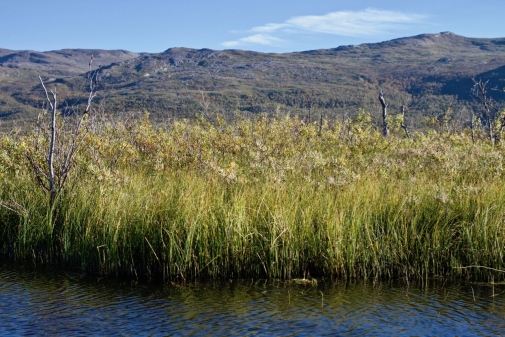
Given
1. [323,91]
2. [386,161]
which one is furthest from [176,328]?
[323,91]

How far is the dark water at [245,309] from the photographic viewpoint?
762 centimetres

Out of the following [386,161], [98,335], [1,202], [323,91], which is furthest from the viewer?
[323,91]

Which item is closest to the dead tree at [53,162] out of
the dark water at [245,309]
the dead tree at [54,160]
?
the dead tree at [54,160]

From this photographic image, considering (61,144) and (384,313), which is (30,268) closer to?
(61,144)

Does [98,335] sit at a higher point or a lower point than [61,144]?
lower

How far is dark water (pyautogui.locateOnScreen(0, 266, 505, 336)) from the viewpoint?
762 centimetres

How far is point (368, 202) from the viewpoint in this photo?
1041 centimetres

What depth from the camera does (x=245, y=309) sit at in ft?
27.6

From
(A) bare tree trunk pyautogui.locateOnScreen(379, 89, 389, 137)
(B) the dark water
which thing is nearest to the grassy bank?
(B) the dark water

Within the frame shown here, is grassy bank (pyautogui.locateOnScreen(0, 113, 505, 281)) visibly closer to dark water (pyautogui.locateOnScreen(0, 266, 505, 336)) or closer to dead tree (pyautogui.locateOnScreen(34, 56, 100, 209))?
dead tree (pyautogui.locateOnScreen(34, 56, 100, 209))

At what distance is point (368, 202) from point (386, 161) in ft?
15.7

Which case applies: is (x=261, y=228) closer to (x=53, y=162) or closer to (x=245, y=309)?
(x=245, y=309)

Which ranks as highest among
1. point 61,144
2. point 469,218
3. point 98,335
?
point 61,144

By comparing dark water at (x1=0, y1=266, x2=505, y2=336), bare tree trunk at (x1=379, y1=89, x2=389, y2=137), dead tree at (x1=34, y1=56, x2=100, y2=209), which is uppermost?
bare tree trunk at (x1=379, y1=89, x2=389, y2=137)
